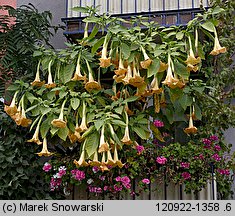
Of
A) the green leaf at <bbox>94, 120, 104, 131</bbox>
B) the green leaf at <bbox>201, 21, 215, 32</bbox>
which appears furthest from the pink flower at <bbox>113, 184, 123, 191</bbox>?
the green leaf at <bbox>201, 21, 215, 32</bbox>

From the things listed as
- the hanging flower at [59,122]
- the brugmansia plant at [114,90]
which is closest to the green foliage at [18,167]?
the brugmansia plant at [114,90]

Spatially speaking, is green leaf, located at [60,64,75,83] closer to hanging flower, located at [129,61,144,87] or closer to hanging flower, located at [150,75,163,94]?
hanging flower, located at [129,61,144,87]

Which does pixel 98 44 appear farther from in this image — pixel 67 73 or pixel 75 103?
pixel 75 103

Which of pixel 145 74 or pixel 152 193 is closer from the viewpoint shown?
pixel 145 74

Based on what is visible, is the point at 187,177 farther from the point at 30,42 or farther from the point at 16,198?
the point at 30,42

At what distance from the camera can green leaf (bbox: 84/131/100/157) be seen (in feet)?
12.2

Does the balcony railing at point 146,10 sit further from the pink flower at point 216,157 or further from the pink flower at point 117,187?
the pink flower at point 117,187

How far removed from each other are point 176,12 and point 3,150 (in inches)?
94.6

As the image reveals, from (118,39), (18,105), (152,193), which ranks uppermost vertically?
(118,39)

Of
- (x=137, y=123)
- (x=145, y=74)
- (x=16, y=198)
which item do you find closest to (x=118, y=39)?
(x=145, y=74)

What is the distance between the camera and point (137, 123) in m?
4.12

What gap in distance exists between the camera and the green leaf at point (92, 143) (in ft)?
12.2

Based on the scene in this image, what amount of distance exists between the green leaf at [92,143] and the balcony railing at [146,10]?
1763mm

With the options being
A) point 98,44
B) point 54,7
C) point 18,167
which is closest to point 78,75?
point 98,44
